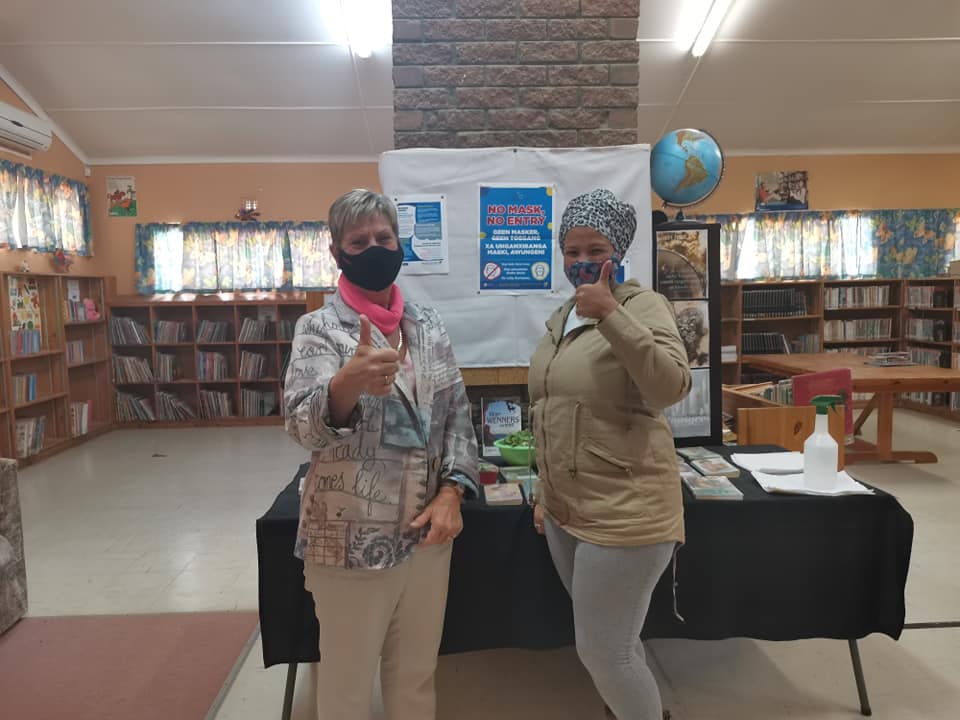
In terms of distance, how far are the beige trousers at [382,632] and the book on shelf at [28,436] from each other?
212 inches

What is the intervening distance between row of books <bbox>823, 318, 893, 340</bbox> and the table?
6517mm

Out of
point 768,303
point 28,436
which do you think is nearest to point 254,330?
point 28,436

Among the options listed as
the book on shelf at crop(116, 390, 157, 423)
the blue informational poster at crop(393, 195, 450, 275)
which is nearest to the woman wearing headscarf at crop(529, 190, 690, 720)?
the blue informational poster at crop(393, 195, 450, 275)

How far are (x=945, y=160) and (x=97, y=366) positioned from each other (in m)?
10.4

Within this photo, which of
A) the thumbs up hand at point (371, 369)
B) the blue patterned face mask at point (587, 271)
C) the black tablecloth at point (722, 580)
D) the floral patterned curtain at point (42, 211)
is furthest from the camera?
the floral patterned curtain at point (42, 211)

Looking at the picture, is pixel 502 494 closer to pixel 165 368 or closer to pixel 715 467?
pixel 715 467

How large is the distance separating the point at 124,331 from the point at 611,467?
23.5ft

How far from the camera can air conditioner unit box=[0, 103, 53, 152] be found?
502 centimetres

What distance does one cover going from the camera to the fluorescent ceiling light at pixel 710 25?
5.27 meters

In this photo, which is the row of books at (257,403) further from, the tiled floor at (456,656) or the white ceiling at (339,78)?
the white ceiling at (339,78)

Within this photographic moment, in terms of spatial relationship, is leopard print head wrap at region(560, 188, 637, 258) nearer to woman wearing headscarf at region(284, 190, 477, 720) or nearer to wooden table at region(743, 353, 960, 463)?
woman wearing headscarf at region(284, 190, 477, 720)

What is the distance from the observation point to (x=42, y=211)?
6.18 meters

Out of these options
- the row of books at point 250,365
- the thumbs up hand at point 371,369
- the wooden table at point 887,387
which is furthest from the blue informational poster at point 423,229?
the row of books at point 250,365

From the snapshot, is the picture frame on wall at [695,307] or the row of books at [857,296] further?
the row of books at [857,296]
